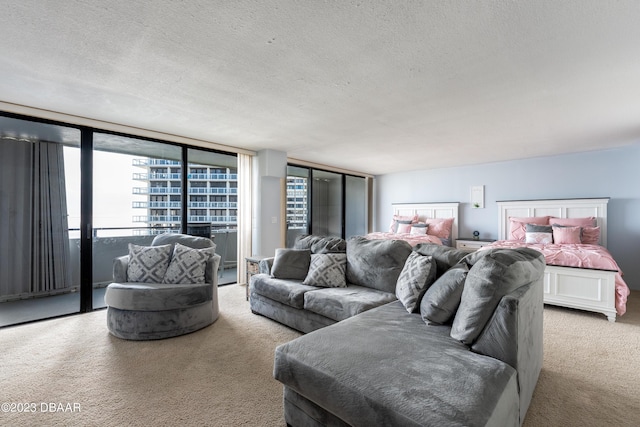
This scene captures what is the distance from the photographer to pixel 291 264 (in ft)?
11.5

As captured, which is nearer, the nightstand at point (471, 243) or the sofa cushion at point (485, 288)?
the sofa cushion at point (485, 288)

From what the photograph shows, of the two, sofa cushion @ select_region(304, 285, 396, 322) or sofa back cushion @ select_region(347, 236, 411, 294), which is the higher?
sofa back cushion @ select_region(347, 236, 411, 294)

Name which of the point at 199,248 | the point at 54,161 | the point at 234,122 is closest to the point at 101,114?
the point at 54,161

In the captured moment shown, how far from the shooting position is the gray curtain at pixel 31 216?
3.41 metres

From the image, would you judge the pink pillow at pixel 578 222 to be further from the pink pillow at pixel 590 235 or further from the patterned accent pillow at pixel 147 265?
the patterned accent pillow at pixel 147 265

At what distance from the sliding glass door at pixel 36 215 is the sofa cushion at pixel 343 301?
307cm

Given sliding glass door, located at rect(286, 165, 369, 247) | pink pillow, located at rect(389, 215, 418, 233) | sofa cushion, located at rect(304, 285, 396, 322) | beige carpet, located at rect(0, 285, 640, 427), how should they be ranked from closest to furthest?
beige carpet, located at rect(0, 285, 640, 427) → sofa cushion, located at rect(304, 285, 396, 322) → sliding glass door, located at rect(286, 165, 369, 247) → pink pillow, located at rect(389, 215, 418, 233)

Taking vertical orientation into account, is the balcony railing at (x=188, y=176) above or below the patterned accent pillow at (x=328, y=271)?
above

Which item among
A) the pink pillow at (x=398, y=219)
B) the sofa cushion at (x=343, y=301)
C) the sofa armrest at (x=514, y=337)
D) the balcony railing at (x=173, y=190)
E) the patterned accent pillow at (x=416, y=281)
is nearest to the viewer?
the sofa armrest at (x=514, y=337)

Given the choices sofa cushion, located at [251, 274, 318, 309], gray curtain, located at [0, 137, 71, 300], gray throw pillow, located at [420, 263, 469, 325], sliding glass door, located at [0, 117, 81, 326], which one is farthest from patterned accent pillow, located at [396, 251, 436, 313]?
gray curtain, located at [0, 137, 71, 300]

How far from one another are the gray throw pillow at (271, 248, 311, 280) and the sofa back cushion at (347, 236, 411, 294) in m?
0.55

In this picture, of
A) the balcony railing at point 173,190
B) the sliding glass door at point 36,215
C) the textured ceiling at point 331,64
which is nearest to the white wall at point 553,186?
the textured ceiling at point 331,64

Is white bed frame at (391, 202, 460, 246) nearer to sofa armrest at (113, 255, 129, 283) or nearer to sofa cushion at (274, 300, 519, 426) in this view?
sofa cushion at (274, 300, 519, 426)

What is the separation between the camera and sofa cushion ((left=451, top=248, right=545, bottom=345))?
1647 millimetres
